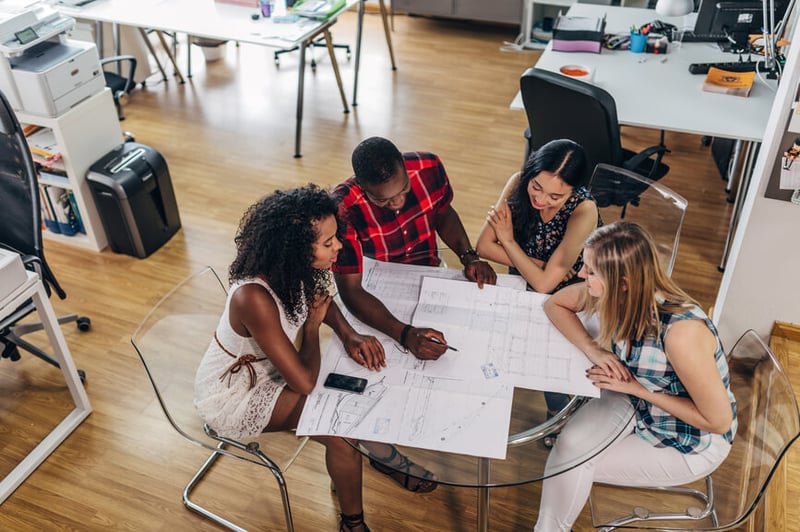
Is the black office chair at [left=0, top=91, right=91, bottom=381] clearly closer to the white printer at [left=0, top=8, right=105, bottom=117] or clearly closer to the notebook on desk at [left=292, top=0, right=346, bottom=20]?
the white printer at [left=0, top=8, right=105, bottom=117]

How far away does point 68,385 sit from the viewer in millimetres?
2672

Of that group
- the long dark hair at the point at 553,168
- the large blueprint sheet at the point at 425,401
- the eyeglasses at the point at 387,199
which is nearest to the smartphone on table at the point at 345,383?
the large blueprint sheet at the point at 425,401

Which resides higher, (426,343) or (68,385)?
(426,343)

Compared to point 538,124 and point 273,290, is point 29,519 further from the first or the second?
point 538,124

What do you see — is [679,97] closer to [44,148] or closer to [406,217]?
[406,217]

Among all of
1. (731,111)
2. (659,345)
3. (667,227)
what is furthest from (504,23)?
(659,345)

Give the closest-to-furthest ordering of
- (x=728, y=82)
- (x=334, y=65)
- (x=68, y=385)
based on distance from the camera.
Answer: (x=68, y=385)
(x=728, y=82)
(x=334, y=65)

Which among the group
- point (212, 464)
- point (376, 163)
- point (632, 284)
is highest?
point (376, 163)

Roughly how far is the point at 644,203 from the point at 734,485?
112cm

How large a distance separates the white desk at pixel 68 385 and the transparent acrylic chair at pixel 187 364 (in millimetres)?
667

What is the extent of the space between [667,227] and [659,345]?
3.16ft

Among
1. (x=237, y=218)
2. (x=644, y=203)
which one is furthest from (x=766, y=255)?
(x=237, y=218)

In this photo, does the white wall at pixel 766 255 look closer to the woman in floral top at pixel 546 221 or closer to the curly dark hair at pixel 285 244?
the woman in floral top at pixel 546 221

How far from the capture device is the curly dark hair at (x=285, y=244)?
6.01 feet
